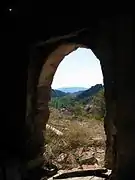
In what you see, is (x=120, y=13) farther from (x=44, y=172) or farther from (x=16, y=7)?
(x=44, y=172)

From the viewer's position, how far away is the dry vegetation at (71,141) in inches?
235

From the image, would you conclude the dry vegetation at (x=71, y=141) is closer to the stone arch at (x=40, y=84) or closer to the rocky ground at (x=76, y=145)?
the rocky ground at (x=76, y=145)

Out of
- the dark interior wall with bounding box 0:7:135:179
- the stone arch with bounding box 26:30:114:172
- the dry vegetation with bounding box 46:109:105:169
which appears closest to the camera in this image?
the dark interior wall with bounding box 0:7:135:179

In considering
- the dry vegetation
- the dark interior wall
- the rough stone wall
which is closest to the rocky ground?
the dry vegetation

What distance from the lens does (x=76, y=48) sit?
386 cm

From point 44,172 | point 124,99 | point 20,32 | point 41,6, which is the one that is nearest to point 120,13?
point 124,99

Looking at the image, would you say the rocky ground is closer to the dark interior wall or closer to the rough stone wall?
the rough stone wall

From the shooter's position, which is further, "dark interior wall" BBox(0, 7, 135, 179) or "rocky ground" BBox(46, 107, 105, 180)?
"rocky ground" BBox(46, 107, 105, 180)

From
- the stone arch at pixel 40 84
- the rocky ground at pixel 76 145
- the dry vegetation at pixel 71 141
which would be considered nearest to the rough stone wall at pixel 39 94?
the stone arch at pixel 40 84

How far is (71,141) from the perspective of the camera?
278 inches

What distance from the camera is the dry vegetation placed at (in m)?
5.96

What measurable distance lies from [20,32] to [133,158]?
193cm

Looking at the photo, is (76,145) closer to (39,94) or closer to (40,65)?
(39,94)

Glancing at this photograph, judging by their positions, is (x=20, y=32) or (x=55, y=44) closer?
(x=55, y=44)
